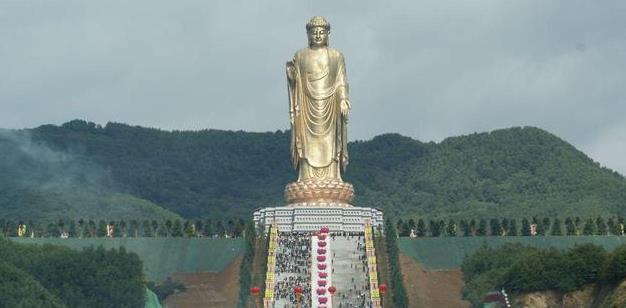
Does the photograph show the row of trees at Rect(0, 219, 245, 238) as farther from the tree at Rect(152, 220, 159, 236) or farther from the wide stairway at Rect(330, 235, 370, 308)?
the wide stairway at Rect(330, 235, 370, 308)

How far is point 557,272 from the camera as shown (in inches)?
1702

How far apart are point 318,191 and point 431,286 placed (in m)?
7.49

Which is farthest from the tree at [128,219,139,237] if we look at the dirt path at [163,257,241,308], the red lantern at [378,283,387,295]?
the red lantern at [378,283,387,295]

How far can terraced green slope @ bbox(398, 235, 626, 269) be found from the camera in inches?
2185

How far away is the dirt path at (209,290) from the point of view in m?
48.6

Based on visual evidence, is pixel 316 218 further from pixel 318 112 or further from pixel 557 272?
pixel 557 272

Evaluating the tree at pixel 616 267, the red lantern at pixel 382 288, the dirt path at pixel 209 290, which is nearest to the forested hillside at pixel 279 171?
the dirt path at pixel 209 290

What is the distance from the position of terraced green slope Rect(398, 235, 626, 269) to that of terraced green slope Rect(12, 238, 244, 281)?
589 cm

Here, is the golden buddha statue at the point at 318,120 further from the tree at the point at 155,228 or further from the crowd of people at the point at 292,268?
the tree at the point at 155,228

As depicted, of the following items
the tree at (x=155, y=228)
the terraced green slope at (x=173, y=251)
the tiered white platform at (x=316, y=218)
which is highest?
the tree at (x=155, y=228)

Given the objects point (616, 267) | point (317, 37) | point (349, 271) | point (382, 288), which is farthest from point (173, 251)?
point (616, 267)

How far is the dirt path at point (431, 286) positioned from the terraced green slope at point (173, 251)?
6.30 meters

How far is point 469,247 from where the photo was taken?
187 feet

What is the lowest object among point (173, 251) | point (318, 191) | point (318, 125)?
point (173, 251)
